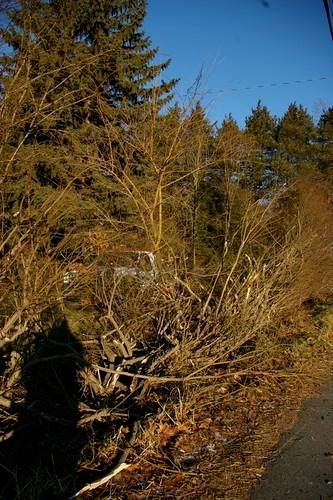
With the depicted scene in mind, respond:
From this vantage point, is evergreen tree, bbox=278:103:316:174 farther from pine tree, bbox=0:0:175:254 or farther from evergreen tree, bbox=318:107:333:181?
pine tree, bbox=0:0:175:254

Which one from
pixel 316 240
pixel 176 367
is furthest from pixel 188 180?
pixel 176 367

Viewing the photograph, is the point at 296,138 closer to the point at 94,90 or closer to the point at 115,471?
the point at 94,90

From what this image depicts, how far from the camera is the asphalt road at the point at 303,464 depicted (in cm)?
382

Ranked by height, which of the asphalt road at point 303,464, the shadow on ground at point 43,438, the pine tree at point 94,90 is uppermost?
the pine tree at point 94,90

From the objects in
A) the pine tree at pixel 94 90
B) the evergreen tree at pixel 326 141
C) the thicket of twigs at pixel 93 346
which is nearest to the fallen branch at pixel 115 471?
the thicket of twigs at pixel 93 346

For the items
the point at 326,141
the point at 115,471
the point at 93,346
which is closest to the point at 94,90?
the point at 93,346

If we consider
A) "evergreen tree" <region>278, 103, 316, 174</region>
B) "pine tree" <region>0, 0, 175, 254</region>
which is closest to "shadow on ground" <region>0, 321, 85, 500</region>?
"pine tree" <region>0, 0, 175, 254</region>

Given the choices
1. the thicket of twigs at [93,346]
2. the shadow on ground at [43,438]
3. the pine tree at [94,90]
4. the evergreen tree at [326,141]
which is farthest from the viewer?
the evergreen tree at [326,141]

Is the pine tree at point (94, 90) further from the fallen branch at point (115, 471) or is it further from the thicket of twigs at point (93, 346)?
the fallen branch at point (115, 471)

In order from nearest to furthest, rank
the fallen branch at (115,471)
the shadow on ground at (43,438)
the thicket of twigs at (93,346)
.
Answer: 1. the fallen branch at (115,471)
2. the shadow on ground at (43,438)
3. the thicket of twigs at (93,346)

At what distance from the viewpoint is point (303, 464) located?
168 inches

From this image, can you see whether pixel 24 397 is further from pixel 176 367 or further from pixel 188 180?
pixel 188 180

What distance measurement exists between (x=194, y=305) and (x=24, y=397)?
9.90 feet

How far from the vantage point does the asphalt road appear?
3.82 metres
